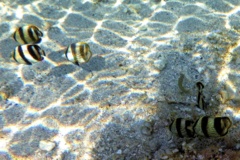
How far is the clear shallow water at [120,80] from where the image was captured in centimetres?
336

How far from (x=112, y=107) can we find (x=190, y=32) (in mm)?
2437

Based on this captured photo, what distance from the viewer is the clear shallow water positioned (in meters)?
3.36

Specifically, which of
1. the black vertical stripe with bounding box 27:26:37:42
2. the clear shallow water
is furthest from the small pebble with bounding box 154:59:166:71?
the black vertical stripe with bounding box 27:26:37:42

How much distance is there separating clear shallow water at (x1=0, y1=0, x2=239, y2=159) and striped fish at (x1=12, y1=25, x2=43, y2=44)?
525mm

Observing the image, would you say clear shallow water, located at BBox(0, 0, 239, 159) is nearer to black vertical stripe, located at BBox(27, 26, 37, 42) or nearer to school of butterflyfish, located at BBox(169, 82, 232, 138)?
school of butterflyfish, located at BBox(169, 82, 232, 138)

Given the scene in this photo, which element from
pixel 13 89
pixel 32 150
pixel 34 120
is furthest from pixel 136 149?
pixel 13 89

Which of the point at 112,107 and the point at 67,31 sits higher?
the point at 67,31

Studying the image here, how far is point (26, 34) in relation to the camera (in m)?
4.48

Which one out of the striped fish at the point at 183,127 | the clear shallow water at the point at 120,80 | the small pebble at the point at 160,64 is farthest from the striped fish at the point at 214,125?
the small pebble at the point at 160,64

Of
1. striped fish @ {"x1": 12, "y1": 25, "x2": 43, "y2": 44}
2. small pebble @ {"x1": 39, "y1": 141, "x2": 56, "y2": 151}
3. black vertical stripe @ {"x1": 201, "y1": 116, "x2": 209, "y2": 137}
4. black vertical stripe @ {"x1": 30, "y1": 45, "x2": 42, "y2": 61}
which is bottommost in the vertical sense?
small pebble @ {"x1": 39, "y1": 141, "x2": 56, "y2": 151}

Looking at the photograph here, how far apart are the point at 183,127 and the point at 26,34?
3274 mm

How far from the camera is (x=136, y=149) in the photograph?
126 inches

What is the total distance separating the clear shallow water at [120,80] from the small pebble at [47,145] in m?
0.03

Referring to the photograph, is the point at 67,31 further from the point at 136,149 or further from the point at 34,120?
the point at 136,149
